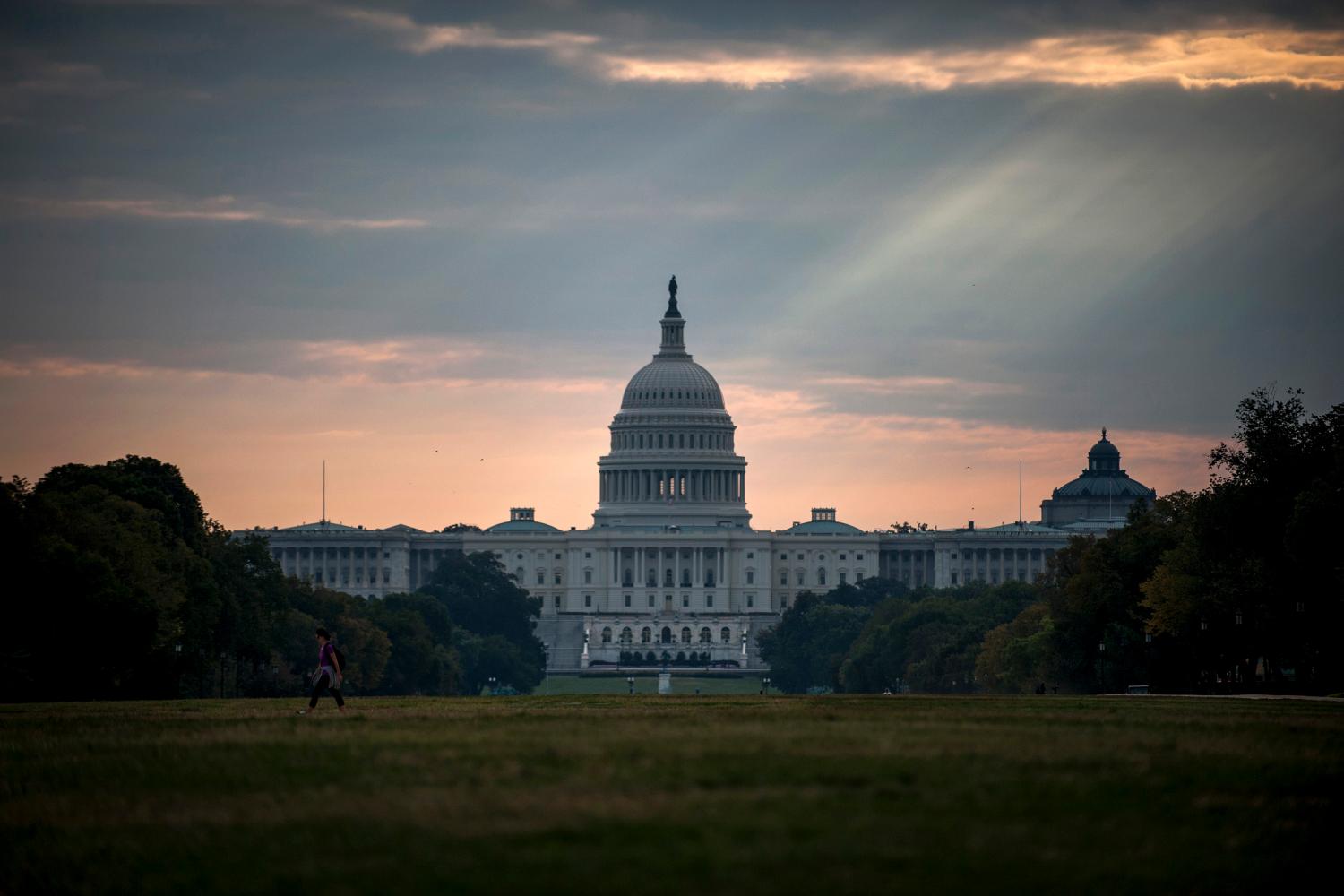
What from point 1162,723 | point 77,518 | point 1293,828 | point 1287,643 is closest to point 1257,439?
point 1287,643

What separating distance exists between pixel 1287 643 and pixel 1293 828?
2600 inches

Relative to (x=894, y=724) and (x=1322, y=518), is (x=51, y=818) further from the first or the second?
(x=1322, y=518)

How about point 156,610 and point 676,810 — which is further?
point 156,610

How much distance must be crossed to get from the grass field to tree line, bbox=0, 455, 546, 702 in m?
45.4

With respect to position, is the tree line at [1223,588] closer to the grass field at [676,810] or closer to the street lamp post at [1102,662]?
the street lamp post at [1102,662]

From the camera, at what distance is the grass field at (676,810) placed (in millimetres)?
19703

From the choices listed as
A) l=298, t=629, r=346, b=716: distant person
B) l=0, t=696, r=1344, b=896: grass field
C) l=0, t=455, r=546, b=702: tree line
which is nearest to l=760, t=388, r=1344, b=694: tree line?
l=0, t=455, r=546, b=702: tree line

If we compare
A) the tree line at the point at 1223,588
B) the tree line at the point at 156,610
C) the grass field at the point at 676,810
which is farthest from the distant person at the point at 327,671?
the tree line at the point at 1223,588

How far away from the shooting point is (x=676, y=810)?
73.4 ft

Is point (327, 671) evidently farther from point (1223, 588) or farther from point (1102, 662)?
point (1102, 662)

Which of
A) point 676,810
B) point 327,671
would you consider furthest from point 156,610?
point 676,810

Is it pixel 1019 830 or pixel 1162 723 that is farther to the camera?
pixel 1162 723

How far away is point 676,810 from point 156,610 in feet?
220

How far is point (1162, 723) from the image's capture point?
3547 centimetres
